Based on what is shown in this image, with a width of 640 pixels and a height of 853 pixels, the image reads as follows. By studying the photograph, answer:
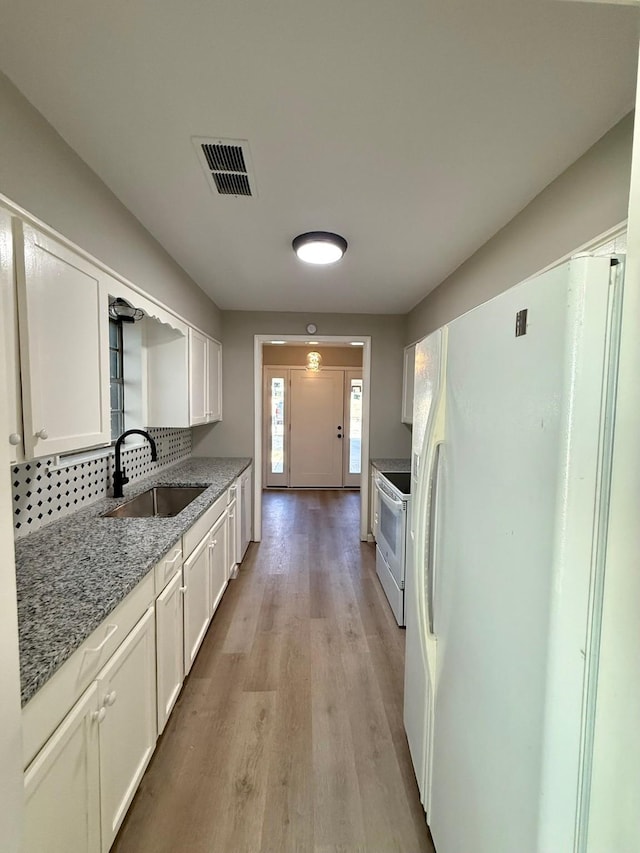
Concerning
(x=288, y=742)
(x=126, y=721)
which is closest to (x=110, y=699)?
(x=126, y=721)

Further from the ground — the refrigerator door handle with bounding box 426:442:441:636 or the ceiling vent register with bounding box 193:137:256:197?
the ceiling vent register with bounding box 193:137:256:197

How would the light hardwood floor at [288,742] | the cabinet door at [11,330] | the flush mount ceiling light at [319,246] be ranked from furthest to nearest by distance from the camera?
the flush mount ceiling light at [319,246], the light hardwood floor at [288,742], the cabinet door at [11,330]

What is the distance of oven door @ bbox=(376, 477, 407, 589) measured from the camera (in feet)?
8.48

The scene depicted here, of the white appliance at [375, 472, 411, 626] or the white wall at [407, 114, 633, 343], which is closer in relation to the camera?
the white wall at [407, 114, 633, 343]

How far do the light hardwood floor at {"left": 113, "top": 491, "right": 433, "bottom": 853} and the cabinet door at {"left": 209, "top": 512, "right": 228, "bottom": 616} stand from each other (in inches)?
8.1

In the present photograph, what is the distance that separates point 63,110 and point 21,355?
84cm

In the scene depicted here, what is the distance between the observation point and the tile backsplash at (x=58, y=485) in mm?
1525

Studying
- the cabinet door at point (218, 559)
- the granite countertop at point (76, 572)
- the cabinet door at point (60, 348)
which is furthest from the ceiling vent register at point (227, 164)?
the cabinet door at point (218, 559)

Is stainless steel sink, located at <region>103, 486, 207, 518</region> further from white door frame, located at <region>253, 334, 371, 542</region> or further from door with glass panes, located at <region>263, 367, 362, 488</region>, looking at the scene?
door with glass panes, located at <region>263, 367, 362, 488</region>

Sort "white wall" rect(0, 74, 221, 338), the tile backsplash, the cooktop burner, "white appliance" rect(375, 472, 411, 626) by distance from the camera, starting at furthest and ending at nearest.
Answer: the cooktop burner, "white appliance" rect(375, 472, 411, 626), the tile backsplash, "white wall" rect(0, 74, 221, 338)

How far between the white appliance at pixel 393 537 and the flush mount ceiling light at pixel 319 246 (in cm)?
160

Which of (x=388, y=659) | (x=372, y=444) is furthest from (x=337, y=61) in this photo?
(x=372, y=444)

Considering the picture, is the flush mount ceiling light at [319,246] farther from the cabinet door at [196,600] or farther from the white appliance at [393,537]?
the cabinet door at [196,600]

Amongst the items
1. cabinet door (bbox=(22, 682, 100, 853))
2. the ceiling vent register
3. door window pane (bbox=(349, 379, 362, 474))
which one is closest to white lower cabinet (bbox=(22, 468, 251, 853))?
cabinet door (bbox=(22, 682, 100, 853))
